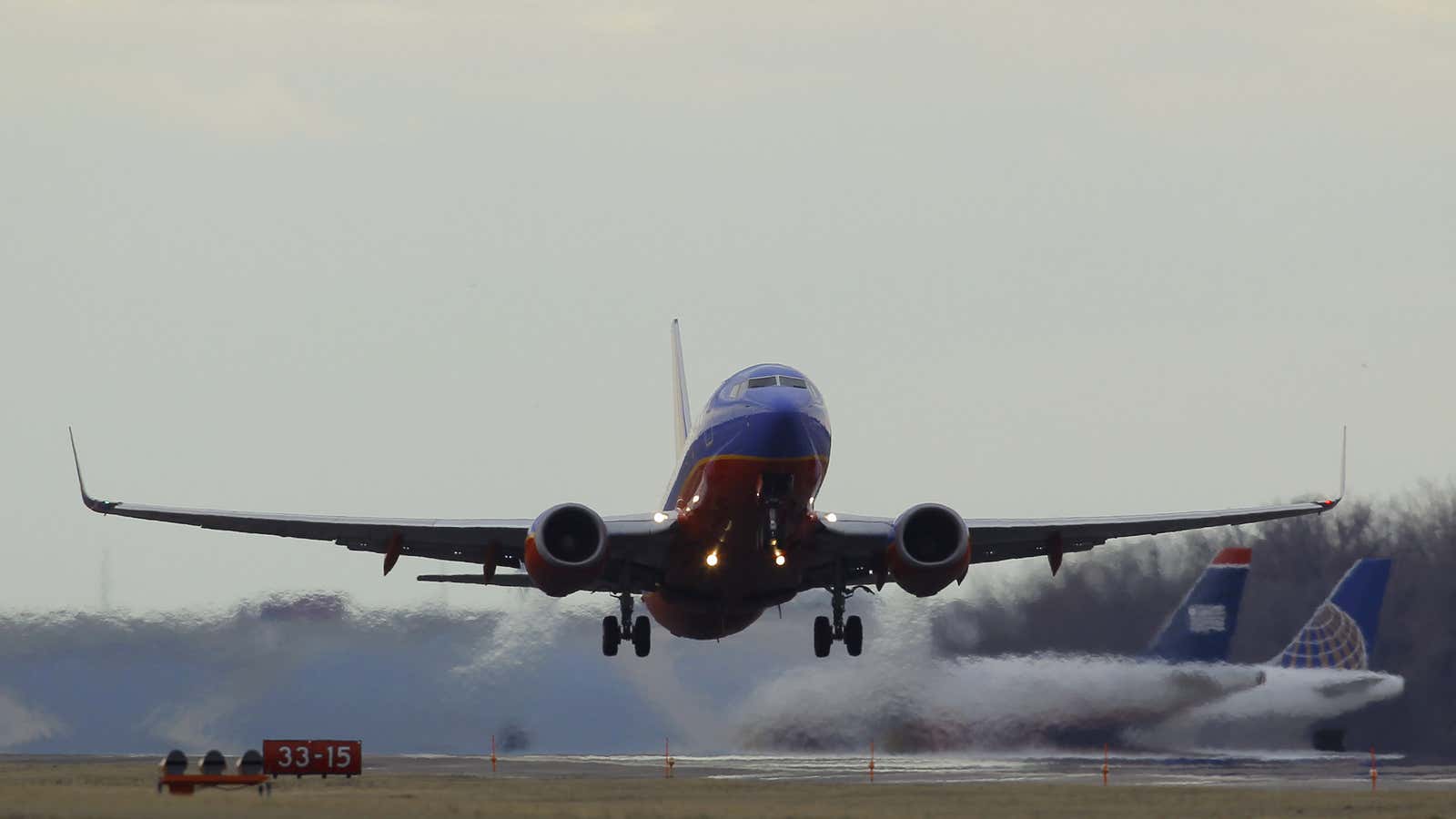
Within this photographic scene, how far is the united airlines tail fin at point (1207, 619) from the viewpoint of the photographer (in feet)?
165

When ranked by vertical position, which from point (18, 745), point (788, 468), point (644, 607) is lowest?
point (18, 745)

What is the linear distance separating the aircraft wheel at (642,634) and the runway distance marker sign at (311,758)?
24.5ft

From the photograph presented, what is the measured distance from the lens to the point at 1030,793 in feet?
117

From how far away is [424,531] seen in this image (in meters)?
39.5

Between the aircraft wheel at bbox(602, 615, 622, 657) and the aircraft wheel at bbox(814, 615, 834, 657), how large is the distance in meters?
3.98

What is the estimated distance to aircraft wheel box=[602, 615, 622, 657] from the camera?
142 feet

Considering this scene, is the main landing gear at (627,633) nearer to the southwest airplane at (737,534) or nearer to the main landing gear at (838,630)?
the southwest airplane at (737,534)

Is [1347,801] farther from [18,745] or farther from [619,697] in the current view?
[18,745]

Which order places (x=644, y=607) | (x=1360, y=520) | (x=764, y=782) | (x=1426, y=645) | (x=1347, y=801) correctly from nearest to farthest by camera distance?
(x=1347, y=801) → (x=764, y=782) → (x=644, y=607) → (x=1426, y=645) → (x=1360, y=520)

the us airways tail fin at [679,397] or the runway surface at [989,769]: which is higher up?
the us airways tail fin at [679,397]

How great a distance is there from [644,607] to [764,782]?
735 centimetres

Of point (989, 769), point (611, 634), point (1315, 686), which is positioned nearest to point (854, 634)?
point (989, 769)

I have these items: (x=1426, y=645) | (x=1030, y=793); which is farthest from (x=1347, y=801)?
(x=1426, y=645)

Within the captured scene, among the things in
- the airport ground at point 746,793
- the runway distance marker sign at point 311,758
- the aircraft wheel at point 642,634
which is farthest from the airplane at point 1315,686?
the runway distance marker sign at point 311,758
